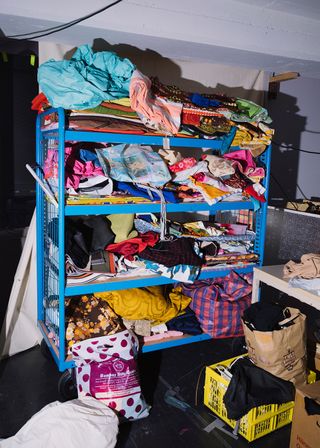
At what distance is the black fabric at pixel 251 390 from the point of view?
1.85m

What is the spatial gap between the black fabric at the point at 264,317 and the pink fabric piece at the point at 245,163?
0.92 metres

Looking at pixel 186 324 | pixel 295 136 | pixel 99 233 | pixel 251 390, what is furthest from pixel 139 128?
pixel 295 136

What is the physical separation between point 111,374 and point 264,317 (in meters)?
0.87

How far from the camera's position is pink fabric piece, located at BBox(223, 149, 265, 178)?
2684 mm

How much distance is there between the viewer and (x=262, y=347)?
6.56ft

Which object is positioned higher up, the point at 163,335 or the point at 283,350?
the point at 283,350

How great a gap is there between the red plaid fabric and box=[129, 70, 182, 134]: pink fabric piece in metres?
1.13

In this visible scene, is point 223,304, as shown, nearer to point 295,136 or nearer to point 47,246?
point 47,246

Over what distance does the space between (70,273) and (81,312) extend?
0.33 m

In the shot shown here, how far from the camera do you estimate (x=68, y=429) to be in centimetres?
172

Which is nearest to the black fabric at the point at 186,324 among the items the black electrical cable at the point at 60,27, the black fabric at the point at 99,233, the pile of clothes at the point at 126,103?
the black fabric at the point at 99,233

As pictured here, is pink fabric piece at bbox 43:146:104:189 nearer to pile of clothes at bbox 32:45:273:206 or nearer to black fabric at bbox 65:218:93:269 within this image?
pile of clothes at bbox 32:45:273:206

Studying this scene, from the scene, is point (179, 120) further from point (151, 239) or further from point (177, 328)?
point (177, 328)

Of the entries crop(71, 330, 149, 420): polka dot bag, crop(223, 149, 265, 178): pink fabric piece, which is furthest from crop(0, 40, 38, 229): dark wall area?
crop(71, 330, 149, 420): polka dot bag
